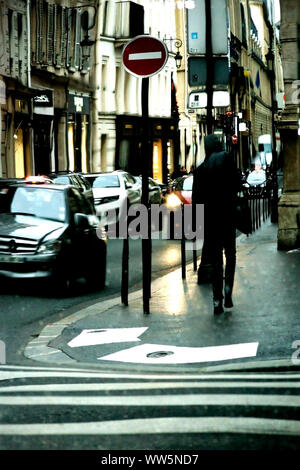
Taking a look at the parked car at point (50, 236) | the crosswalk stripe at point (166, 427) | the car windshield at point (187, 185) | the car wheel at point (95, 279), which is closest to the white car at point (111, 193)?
the car windshield at point (187, 185)

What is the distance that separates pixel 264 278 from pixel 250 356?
6.53 m

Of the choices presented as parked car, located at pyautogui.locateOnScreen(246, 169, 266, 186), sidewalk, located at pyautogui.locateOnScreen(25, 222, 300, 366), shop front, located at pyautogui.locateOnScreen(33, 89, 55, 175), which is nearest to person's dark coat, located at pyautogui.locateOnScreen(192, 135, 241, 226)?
sidewalk, located at pyautogui.locateOnScreen(25, 222, 300, 366)

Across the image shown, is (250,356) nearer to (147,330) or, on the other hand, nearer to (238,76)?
(147,330)

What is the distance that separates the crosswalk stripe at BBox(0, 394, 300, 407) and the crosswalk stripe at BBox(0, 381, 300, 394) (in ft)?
1.04

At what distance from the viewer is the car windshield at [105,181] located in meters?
33.1

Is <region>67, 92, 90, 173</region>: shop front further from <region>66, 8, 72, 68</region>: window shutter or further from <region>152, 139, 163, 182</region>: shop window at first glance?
<region>152, 139, 163, 182</region>: shop window

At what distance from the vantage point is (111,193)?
3247 cm

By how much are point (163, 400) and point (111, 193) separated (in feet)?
83.2

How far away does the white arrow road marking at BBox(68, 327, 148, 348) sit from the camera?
35.0ft

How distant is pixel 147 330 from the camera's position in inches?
444

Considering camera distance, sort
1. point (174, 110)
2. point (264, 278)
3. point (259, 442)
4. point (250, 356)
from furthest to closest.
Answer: point (174, 110)
point (264, 278)
point (250, 356)
point (259, 442)

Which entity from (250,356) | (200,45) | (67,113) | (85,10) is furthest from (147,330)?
(85,10)

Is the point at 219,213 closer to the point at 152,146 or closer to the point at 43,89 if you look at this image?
the point at 43,89

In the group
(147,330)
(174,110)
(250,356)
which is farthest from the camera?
(174,110)
